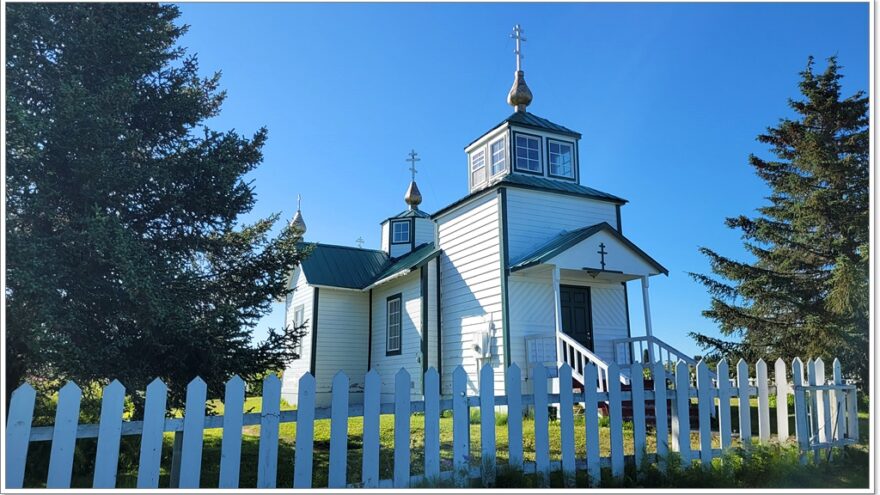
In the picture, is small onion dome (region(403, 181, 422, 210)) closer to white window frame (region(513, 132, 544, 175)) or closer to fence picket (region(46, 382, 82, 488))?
white window frame (region(513, 132, 544, 175))

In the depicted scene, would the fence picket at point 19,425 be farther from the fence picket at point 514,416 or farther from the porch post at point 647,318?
the porch post at point 647,318

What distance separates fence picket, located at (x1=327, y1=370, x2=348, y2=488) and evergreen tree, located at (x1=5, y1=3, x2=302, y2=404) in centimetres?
333

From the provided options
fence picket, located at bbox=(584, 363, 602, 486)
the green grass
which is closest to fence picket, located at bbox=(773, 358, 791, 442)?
the green grass

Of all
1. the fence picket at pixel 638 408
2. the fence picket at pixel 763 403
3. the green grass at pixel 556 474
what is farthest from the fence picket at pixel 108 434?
the fence picket at pixel 763 403

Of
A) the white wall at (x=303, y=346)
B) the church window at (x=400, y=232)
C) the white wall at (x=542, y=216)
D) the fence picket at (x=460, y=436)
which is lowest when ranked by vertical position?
the fence picket at (x=460, y=436)

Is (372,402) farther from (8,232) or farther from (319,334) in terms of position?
(319,334)

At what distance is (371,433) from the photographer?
480cm

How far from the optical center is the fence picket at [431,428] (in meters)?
4.97

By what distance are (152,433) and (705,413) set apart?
500 cm

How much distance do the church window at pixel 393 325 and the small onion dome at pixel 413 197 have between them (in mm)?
6320

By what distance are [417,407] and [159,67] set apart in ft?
22.5

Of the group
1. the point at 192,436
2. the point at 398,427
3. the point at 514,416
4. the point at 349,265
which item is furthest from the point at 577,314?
the point at 192,436

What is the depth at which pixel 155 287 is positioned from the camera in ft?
23.4

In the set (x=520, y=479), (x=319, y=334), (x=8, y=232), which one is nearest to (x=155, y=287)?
(x=8, y=232)
